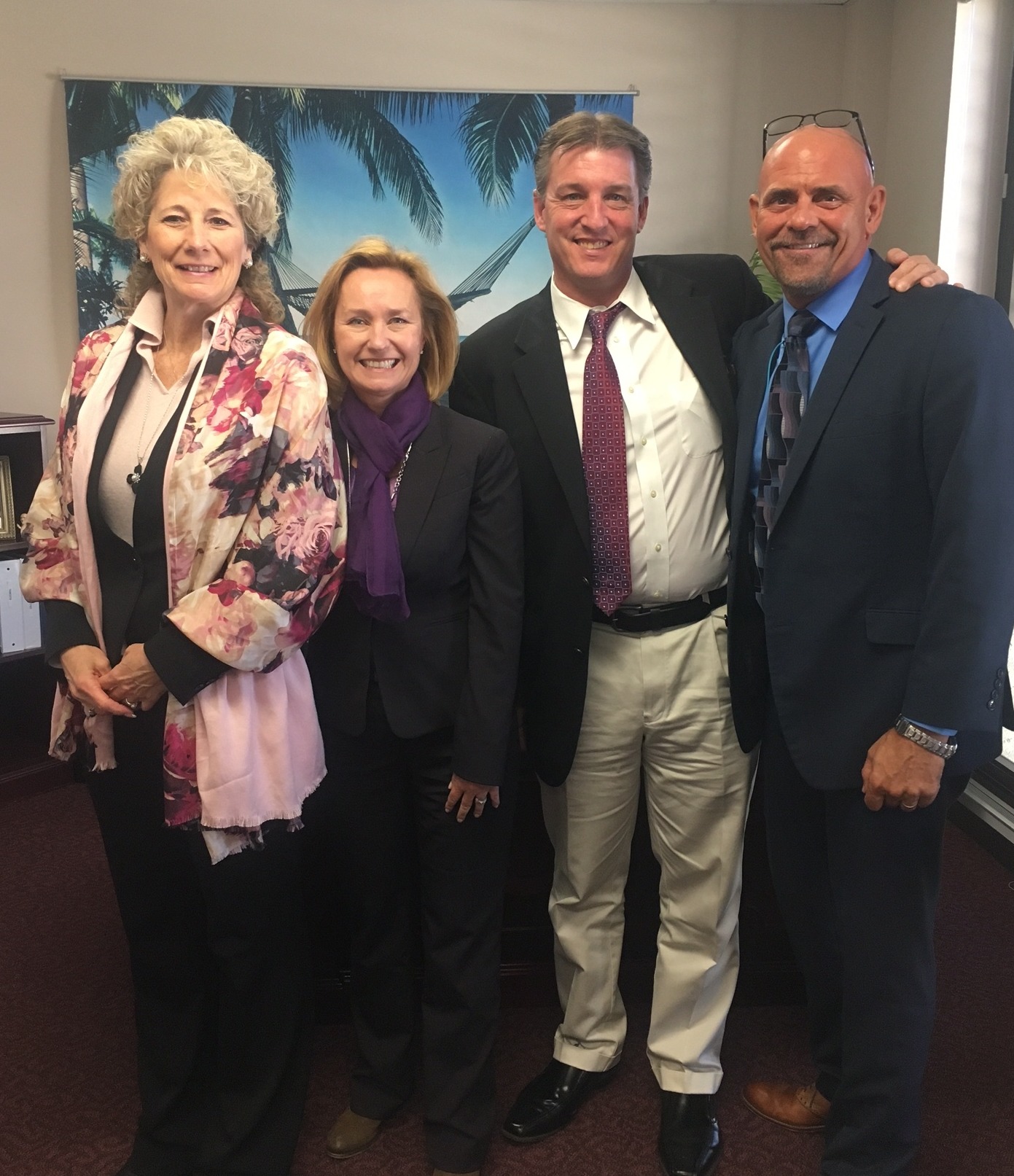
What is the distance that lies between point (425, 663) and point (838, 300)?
0.89m

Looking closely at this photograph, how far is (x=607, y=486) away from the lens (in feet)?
5.95

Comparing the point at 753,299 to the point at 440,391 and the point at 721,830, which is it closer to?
the point at 440,391

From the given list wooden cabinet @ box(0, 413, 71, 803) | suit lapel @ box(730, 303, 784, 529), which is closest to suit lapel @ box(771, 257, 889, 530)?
suit lapel @ box(730, 303, 784, 529)

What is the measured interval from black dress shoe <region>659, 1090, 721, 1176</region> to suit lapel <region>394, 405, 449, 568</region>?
1165mm

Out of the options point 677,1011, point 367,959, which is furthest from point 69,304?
point 677,1011

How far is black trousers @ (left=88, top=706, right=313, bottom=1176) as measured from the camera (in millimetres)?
1692

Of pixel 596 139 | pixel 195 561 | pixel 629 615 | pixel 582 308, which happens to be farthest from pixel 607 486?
pixel 195 561

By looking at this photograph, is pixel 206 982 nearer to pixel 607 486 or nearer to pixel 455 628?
pixel 455 628

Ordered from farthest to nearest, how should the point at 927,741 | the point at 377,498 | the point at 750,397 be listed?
the point at 750,397
the point at 377,498
the point at 927,741

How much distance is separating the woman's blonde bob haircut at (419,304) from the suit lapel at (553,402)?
5.6 inches

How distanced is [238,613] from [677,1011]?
3.82ft

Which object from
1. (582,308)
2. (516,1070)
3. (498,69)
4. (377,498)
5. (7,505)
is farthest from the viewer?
(498,69)

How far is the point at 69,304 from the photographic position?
13.2ft

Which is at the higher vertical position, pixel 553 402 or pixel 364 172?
pixel 364 172
